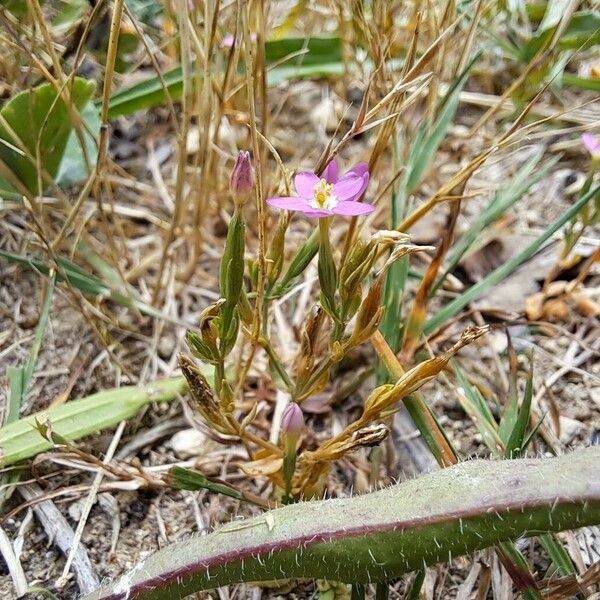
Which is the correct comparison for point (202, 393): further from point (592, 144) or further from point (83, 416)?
point (592, 144)

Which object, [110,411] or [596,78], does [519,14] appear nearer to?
[596,78]

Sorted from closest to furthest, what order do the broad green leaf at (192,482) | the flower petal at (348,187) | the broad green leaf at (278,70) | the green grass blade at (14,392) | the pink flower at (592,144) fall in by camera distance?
the flower petal at (348,187)
the broad green leaf at (192,482)
the green grass blade at (14,392)
the pink flower at (592,144)
the broad green leaf at (278,70)

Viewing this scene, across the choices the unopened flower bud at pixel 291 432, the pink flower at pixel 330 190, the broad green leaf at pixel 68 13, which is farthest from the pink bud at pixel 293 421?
the broad green leaf at pixel 68 13

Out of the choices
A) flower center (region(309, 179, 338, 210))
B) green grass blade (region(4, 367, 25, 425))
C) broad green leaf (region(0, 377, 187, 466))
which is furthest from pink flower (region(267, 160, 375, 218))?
green grass blade (region(4, 367, 25, 425))

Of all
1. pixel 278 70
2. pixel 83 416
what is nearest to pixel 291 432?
pixel 83 416

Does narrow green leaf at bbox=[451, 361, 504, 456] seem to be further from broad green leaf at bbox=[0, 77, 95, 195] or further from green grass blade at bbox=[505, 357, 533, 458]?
broad green leaf at bbox=[0, 77, 95, 195]

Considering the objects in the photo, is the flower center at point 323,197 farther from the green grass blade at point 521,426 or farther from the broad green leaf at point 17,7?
the broad green leaf at point 17,7
